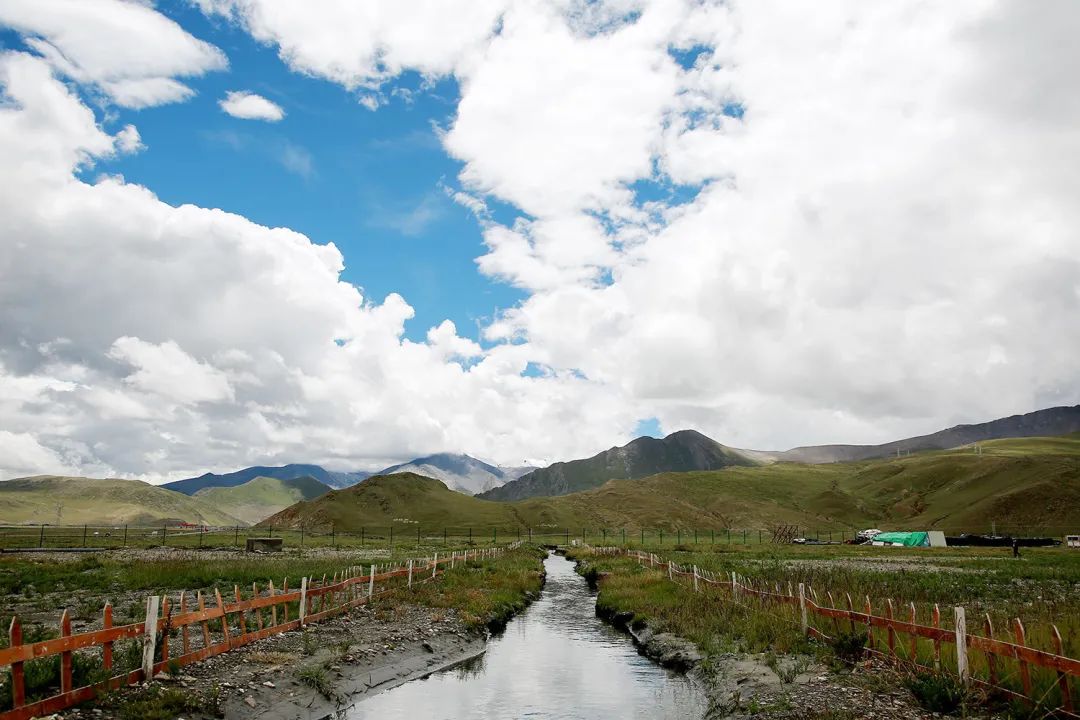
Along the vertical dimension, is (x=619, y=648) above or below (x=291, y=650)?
below

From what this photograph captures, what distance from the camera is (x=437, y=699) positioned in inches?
822

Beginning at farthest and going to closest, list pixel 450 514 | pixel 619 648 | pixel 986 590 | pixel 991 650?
pixel 450 514
pixel 986 590
pixel 619 648
pixel 991 650

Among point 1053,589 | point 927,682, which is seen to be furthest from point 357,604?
point 1053,589

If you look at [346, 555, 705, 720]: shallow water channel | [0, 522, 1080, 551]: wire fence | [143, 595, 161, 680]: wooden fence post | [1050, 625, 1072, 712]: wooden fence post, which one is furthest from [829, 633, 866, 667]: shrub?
[0, 522, 1080, 551]: wire fence

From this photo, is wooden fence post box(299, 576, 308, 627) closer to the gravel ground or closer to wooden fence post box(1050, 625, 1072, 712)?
the gravel ground

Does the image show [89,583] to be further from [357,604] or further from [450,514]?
[450,514]

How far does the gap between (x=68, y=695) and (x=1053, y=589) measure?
4407 cm

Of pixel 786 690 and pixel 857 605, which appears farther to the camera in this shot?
pixel 857 605

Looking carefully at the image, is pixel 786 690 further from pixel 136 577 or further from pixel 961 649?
pixel 136 577

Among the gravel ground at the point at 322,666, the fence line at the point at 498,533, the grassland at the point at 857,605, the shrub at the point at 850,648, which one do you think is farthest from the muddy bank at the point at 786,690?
the fence line at the point at 498,533

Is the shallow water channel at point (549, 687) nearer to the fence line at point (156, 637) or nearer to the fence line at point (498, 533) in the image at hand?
the fence line at point (156, 637)

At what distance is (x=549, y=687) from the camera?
74.2ft

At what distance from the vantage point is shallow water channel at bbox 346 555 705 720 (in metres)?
19.5

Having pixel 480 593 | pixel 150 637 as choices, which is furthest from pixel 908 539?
pixel 150 637
